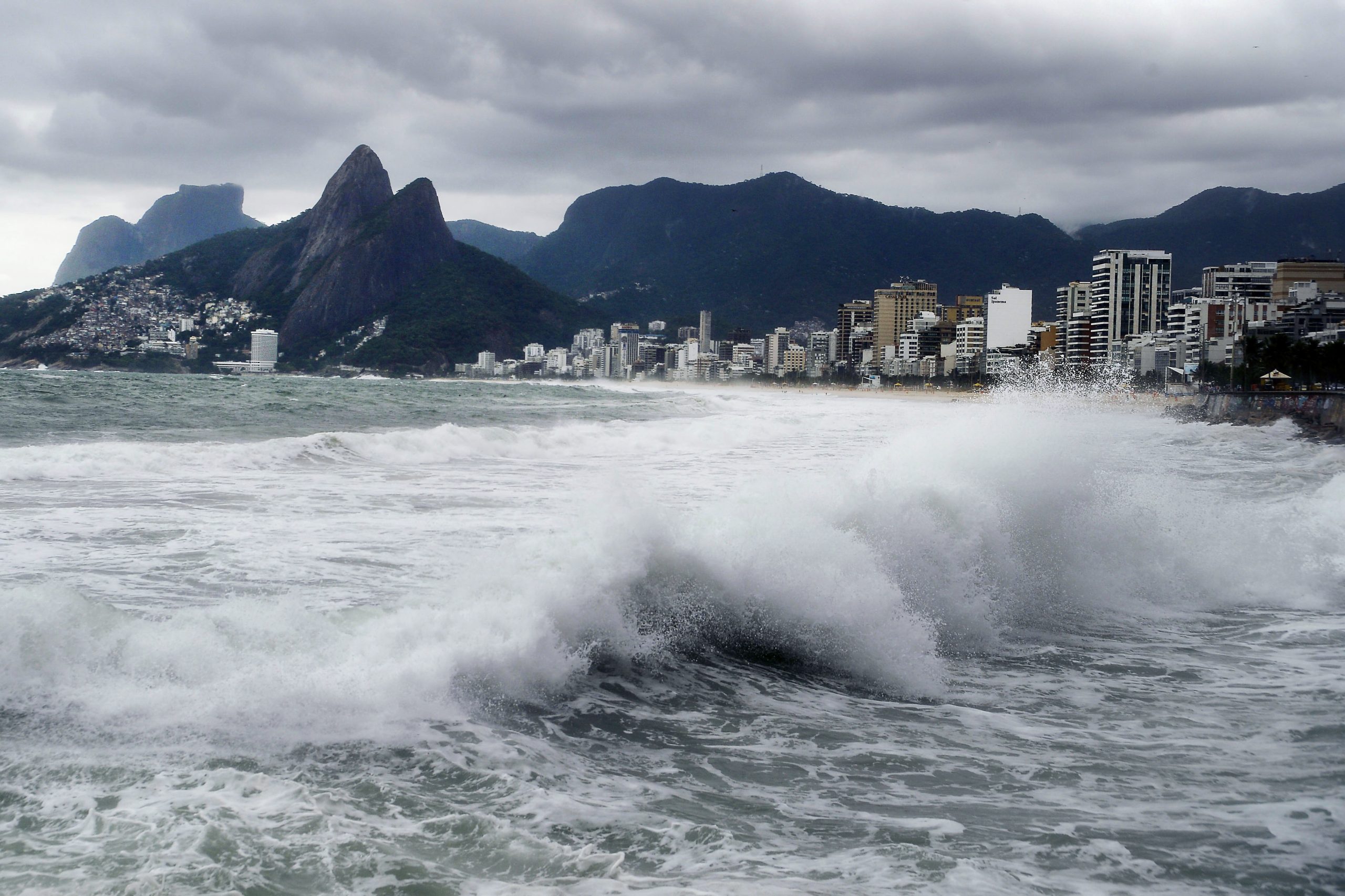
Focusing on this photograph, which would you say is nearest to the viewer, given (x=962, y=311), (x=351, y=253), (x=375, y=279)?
(x=351, y=253)

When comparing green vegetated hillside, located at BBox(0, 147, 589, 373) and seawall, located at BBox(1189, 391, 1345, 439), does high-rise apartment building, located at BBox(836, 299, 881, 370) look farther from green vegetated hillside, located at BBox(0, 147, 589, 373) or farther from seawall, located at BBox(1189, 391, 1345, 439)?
seawall, located at BBox(1189, 391, 1345, 439)

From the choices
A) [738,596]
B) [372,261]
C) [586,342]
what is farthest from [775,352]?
[738,596]

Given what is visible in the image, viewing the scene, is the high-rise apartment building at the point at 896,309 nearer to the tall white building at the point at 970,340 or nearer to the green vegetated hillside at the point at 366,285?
the tall white building at the point at 970,340

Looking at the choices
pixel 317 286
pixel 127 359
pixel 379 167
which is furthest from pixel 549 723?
pixel 379 167

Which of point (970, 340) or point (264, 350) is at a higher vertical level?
point (970, 340)

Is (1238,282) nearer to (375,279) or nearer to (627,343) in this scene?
(627,343)

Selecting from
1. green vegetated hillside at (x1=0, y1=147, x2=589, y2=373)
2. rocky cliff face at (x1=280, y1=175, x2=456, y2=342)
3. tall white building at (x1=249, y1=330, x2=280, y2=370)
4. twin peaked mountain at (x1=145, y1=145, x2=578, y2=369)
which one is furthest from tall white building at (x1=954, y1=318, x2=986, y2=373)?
tall white building at (x1=249, y1=330, x2=280, y2=370)

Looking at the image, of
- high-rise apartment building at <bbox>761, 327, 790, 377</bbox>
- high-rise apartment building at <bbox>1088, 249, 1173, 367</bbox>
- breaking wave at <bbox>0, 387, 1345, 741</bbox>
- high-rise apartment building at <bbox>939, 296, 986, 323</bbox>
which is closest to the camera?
breaking wave at <bbox>0, 387, 1345, 741</bbox>
